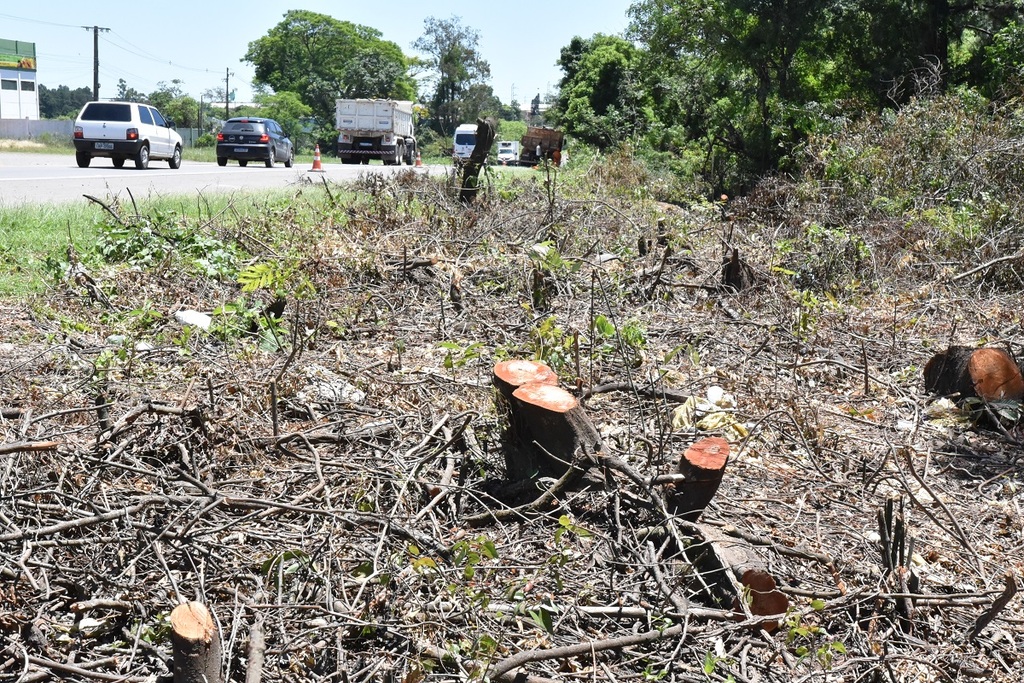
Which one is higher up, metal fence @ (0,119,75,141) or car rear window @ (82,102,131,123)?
metal fence @ (0,119,75,141)

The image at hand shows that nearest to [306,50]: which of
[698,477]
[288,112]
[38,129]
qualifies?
[288,112]

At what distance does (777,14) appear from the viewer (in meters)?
16.8

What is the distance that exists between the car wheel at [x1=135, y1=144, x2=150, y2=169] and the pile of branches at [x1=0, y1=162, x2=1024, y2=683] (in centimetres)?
1649

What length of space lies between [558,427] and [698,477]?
58 centimetres

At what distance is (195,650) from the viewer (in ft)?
8.13

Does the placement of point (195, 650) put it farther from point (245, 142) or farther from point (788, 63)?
point (245, 142)

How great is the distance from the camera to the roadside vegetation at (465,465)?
9.59 ft

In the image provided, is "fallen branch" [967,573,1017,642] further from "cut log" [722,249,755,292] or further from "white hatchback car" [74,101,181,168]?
"white hatchback car" [74,101,181,168]

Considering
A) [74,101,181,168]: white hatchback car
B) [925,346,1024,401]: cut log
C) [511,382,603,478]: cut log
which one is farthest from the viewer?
[74,101,181,168]: white hatchback car

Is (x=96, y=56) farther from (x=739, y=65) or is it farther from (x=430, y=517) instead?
(x=430, y=517)

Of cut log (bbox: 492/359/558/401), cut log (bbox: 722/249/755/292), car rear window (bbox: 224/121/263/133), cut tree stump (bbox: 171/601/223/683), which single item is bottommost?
cut tree stump (bbox: 171/601/223/683)

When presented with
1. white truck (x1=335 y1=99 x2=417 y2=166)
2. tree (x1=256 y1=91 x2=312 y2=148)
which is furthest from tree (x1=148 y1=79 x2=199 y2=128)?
white truck (x1=335 y1=99 x2=417 y2=166)

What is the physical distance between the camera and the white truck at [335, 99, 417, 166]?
117 ft

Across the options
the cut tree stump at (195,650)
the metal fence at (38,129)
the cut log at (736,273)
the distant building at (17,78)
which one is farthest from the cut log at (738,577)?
the distant building at (17,78)
